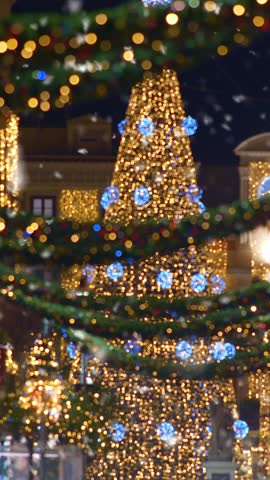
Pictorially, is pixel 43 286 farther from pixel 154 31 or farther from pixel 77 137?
pixel 77 137

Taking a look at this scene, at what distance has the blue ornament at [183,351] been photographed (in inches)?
1272

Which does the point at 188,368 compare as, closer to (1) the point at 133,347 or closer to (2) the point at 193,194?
(1) the point at 133,347

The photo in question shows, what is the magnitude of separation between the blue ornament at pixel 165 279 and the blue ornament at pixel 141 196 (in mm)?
1190

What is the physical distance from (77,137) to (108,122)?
1.06 meters

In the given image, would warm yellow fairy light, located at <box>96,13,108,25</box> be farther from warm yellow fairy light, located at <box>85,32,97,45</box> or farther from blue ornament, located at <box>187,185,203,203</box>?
blue ornament, located at <box>187,185,203,203</box>

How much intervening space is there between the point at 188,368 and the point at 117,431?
5.93 metres

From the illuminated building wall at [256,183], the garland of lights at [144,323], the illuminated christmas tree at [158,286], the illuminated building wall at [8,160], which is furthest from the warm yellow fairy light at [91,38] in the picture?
the illuminated building wall at [256,183]

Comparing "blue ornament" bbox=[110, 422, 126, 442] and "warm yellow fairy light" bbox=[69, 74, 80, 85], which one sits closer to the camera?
"warm yellow fairy light" bbox=[69, 74, 80, 85]

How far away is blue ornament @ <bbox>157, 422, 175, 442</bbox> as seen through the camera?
32312mm

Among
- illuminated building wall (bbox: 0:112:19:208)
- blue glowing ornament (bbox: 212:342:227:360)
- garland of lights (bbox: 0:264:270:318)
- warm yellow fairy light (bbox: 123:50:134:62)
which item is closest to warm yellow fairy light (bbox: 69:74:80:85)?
warm yellow fairy light (bbox: 123:50:134:62)

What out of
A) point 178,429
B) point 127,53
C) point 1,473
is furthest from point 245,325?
point 1,473

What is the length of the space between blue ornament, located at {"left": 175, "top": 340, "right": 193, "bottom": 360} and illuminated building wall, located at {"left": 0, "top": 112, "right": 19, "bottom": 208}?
3650mm

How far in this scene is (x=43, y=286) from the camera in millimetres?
20188

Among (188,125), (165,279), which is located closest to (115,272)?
(165,279)
